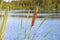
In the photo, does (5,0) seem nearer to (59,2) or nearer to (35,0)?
(35,0)

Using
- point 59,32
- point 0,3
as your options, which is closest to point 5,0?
point 0,3

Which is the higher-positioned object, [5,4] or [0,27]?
[5,4]

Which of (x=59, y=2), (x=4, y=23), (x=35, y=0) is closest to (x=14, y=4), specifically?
(x=35, y=0)

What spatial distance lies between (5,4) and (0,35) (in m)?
0.36

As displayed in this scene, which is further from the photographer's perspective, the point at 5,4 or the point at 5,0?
the point at 5,4

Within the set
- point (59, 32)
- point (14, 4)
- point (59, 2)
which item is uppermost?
point (14, 4)

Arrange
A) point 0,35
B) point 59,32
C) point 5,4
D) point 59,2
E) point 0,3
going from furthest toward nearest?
point 59,2, point 59,32, point 5,4, point 0,3, point 0,35

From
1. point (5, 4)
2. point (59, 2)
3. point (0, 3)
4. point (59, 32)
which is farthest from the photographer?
point (59, 2)

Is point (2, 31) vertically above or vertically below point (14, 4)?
below

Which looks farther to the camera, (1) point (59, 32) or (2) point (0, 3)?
(1) point (59, 32)

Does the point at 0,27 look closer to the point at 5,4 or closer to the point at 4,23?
the point at 4,23

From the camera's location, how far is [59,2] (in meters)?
36.4

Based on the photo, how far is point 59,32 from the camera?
36.7ft

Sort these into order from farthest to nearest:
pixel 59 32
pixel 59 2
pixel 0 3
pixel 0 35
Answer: pixel 59 2 → pixel 59 32 → pixel 0 3 → pixel 0 35
